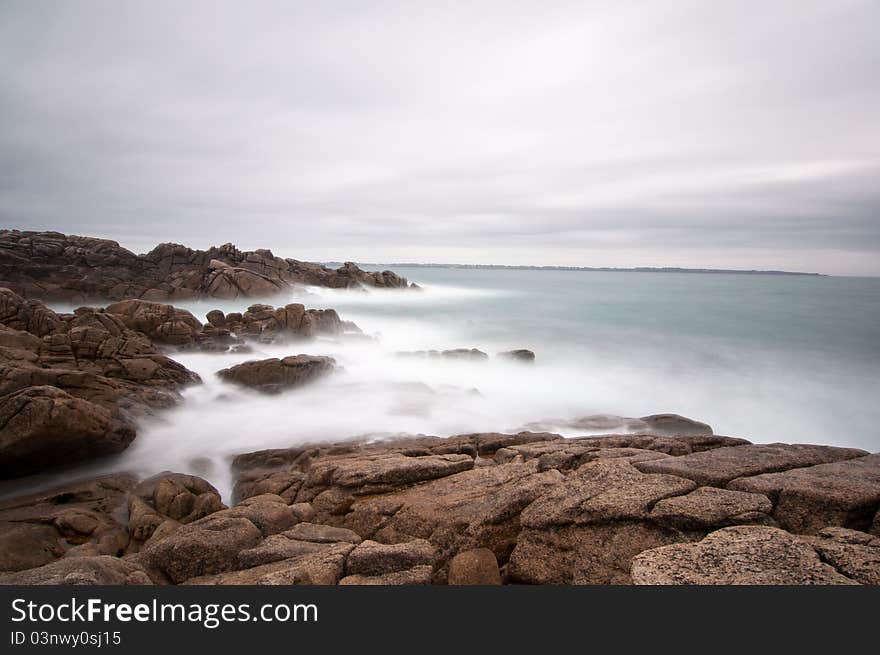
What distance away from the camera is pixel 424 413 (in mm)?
15734

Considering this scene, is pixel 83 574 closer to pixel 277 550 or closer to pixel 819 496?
pixel 277 550

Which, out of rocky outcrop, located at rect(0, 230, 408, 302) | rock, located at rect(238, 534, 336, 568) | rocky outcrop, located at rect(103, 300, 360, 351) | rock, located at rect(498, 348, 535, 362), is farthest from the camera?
rocky outcrop, located at rect(0, 230, 408, 302)

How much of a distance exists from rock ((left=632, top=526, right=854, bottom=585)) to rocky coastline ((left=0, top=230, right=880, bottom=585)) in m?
0.02

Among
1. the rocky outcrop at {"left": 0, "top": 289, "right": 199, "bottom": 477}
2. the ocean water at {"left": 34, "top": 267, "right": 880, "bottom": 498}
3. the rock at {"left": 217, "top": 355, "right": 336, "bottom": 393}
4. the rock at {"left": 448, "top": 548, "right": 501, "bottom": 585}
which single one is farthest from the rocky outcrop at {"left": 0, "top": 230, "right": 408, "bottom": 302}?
the rock at {"left": 448, "top": 548, "right": 501, "bottom": 585}

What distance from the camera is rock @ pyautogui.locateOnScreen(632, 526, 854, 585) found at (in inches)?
167

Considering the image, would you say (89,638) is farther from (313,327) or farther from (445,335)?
(445,335)

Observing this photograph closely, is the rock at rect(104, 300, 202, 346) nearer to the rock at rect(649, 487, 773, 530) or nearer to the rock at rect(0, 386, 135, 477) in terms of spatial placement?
the rock at rect(0, 386, 135, 477)

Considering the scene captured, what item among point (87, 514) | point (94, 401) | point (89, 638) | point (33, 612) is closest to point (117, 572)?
point (33, 612)

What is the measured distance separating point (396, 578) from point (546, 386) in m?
17.4

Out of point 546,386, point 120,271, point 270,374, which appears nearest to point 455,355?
point 546,386

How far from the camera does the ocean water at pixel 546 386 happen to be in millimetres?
14188

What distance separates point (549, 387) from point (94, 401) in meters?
17.5

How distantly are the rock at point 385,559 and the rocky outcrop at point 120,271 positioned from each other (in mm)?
40908

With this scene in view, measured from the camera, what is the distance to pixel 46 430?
980cm
